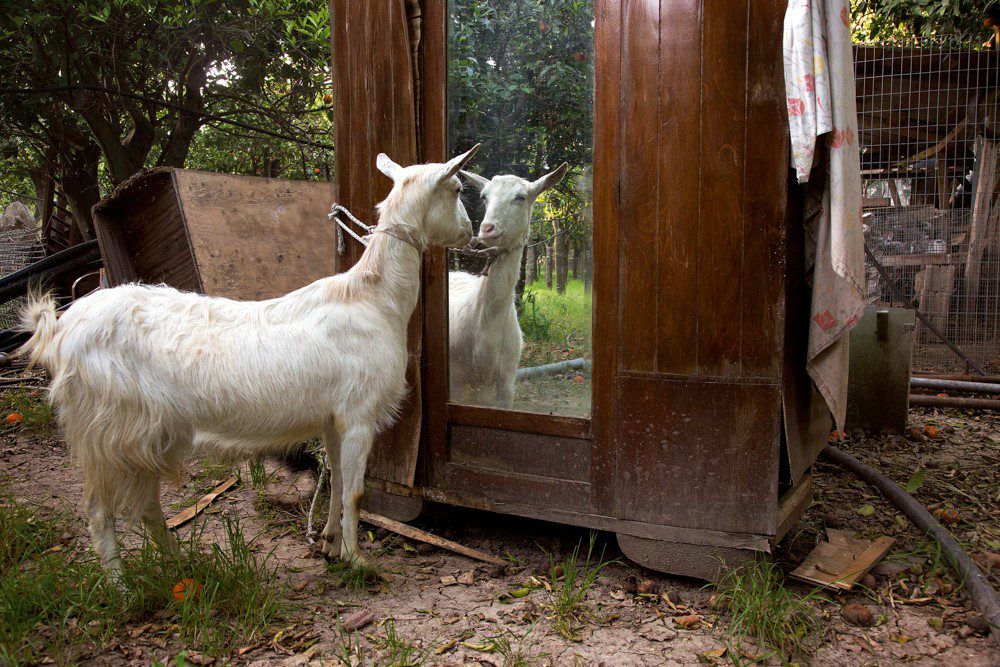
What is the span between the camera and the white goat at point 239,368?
9.04ft

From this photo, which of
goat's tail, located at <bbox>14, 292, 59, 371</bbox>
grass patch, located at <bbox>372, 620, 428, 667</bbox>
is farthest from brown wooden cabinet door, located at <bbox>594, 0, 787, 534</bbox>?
goat's tail, located at <bbox>14, 292, 59, 371</bbox>

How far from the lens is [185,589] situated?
2.77 metres

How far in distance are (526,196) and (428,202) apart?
53 centimetres

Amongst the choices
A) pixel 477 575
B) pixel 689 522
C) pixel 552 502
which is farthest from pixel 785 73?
pixel 477 575

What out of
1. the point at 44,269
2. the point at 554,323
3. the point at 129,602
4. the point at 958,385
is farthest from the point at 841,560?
the point at 44,269

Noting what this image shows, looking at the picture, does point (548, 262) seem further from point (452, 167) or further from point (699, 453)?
point (699, 453)

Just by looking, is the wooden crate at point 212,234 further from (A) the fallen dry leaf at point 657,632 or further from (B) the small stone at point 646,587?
(A) the fallen dry leaf at point 657,632

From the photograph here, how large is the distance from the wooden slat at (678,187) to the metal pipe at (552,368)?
1.36 feet

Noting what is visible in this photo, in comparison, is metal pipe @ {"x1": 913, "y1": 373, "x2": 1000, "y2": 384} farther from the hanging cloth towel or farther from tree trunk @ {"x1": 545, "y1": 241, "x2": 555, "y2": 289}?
tree trunk @ {"x1": 545, "y1": 241, "x2": 555, "y2": 289}

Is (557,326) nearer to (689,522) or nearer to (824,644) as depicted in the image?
(689,522)

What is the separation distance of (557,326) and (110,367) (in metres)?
2.01

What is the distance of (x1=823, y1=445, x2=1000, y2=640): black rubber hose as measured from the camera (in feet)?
9.05

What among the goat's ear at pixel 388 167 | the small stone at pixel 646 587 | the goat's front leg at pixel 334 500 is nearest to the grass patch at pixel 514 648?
the small stone at pixel 646 587

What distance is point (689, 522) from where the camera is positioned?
9.98 ft
